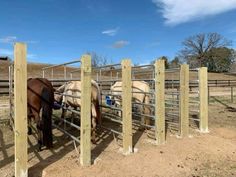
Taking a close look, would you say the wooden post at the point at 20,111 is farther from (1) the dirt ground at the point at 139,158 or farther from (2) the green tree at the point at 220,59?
(2) the green tree at the point at 220,59

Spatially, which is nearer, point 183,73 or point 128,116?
point 128,116

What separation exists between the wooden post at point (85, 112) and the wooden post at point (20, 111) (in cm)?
89

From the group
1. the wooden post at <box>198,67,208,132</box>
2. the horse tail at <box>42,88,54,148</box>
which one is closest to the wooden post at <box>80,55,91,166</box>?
the horse tail at <box>42,88,54,148</box>

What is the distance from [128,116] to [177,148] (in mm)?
1141

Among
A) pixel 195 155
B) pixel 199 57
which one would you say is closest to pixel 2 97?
pixel 195 155

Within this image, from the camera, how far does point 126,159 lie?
463cm

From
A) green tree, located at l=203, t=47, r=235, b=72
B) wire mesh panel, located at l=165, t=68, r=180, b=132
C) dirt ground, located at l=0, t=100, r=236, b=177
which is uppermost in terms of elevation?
green tree, located at l=203, t=47, r=235, b=72

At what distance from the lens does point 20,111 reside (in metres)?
3.63

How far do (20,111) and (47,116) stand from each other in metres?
1.41

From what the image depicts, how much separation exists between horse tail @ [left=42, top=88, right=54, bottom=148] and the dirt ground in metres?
0.22

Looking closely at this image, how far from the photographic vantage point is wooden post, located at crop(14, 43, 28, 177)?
3.60 m

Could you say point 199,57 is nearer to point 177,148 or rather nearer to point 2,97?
point 2,97

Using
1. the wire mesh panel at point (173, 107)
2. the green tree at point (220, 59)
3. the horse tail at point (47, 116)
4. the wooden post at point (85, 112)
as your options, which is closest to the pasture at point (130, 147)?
the wooden post at point (85, 112)

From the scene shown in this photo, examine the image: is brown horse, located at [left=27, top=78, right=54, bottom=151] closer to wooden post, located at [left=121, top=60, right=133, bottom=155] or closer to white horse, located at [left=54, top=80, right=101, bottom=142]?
white horse, located at [left=54, top=80, right=101, bottom=142]
